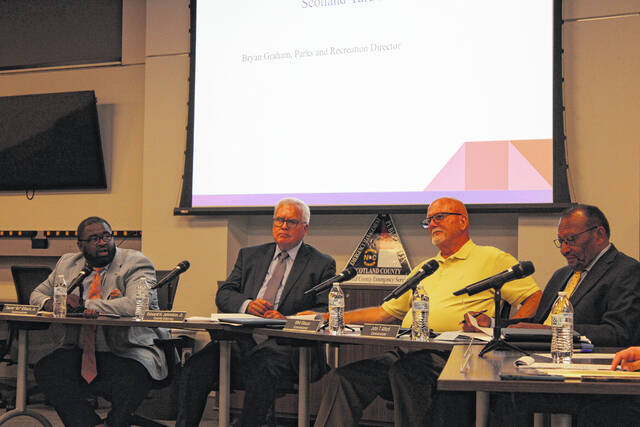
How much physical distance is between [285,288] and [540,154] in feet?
5.88

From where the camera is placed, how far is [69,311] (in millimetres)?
3373

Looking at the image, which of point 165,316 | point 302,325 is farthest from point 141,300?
point 302,325

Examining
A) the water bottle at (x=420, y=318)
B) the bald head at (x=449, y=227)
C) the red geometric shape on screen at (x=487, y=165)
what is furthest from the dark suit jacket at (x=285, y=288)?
the red geometric shape on screen at (x=487, y=165)

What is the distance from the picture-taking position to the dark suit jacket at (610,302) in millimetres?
2525

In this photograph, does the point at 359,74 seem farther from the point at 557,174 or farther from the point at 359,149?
the point at 557,174

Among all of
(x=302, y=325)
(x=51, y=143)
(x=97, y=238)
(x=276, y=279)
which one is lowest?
(x=302, y=325)

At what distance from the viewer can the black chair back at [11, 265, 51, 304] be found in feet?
14.4

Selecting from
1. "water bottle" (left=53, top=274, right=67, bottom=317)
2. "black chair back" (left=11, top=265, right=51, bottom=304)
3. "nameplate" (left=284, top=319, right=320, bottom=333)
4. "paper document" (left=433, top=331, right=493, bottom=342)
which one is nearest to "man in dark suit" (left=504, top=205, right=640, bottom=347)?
"paper document" (left=433, top=331, right=493, bottom=342)

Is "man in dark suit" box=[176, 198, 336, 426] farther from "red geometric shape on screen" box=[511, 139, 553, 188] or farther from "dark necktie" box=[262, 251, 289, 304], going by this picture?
"red geometric shape on screen" box=[511, 139, 553, 188]

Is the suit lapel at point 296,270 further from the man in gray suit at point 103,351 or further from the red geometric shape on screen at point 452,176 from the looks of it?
the red geometric shape on screen at point 452,176

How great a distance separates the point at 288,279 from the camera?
3.63 metres

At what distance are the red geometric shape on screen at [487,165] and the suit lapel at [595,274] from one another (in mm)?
1527

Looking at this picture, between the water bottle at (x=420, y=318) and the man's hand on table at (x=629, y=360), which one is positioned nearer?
the man's hand on table at (x=629, y=360)

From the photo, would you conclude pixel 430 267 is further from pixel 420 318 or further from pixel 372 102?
pixel 372 102
